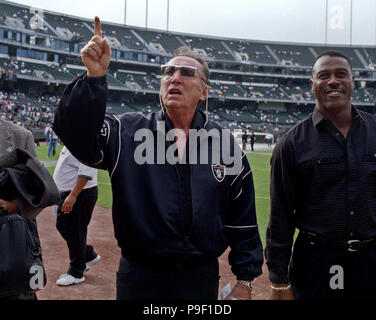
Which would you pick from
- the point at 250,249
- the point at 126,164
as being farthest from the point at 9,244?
the point at 250,249

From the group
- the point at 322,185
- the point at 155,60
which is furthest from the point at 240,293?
the point at 155,60

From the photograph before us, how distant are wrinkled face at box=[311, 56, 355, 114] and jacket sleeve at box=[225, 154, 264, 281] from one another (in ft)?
2.83

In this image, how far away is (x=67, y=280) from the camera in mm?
4895

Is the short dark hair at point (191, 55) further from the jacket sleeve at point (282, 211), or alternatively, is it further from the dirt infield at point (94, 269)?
the dirt infield at point (94, 269)

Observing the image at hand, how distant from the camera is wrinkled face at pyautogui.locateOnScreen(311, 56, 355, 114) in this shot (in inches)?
116

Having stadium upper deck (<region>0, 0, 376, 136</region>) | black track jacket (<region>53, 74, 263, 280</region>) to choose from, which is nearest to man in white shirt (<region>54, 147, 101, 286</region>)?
black track jacket (<region>53, 74, 263, 280</region>)

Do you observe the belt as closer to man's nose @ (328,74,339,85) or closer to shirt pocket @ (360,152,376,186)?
shirt pocket @ (360,152,376,186)

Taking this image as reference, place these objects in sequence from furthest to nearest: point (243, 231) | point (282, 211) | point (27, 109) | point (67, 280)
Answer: point (27, 109) < point (67, 280) < point (282, 211) < point (243, 231)

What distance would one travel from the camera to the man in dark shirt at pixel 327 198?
277 cm

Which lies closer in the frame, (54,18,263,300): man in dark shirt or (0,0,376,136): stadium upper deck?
(54,18,263,300): man in dark shirt

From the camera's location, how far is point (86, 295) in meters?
4.62

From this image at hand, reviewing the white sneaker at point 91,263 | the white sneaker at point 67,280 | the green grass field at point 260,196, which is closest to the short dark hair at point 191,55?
the white sneaker at point 67,280

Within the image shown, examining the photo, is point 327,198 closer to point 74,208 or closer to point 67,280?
point 74,208

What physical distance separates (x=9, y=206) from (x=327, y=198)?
2269mm
